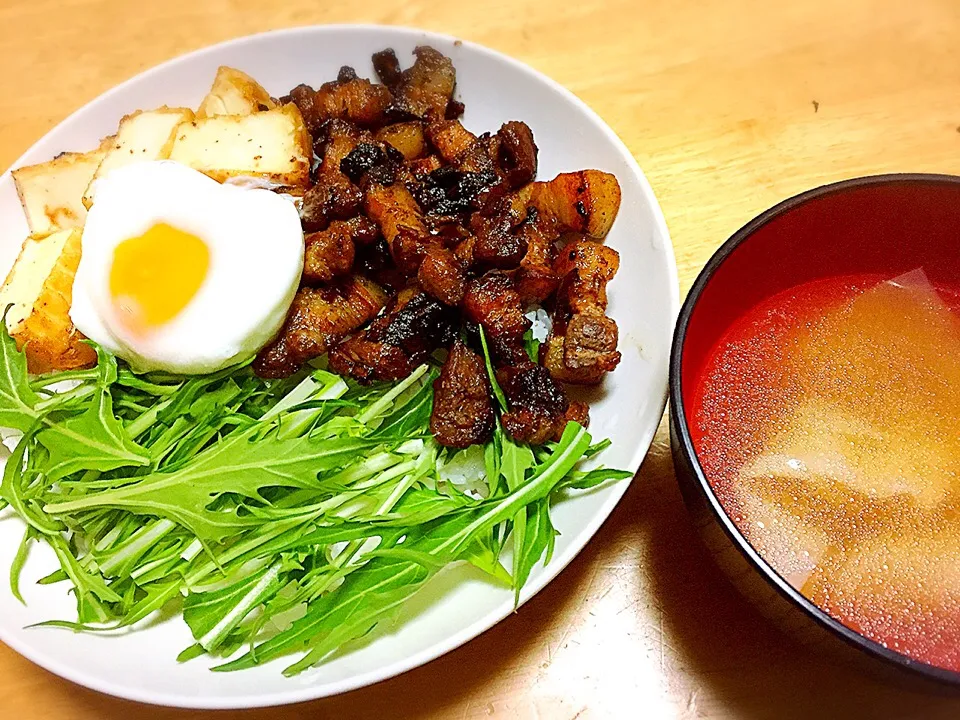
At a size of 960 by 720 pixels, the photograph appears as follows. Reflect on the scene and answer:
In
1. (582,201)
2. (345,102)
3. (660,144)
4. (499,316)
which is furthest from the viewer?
(660,144)

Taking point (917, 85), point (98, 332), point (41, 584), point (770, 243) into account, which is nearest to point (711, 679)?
point (770, 243)

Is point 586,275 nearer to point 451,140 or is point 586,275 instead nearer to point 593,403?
point 593,403

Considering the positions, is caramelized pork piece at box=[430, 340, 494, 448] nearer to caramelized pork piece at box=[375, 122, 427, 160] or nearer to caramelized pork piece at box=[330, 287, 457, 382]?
caramelized pork piece at box=[330, 287, 457, 382]

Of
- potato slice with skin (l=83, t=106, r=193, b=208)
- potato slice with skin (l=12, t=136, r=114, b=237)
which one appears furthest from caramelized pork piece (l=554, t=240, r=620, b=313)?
potato slice with skin (l=12, t=136, r=114, b=237)

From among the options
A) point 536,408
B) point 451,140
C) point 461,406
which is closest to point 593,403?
point 536,408

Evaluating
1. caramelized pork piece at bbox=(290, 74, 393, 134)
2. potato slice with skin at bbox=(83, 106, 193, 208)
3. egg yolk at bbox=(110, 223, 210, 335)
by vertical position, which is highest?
potato slice with skin at bbox=(83, 106, 193, 208)

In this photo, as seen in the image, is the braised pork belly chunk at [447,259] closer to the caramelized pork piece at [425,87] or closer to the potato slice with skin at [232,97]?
the caramelized pork piece at [425,87]
